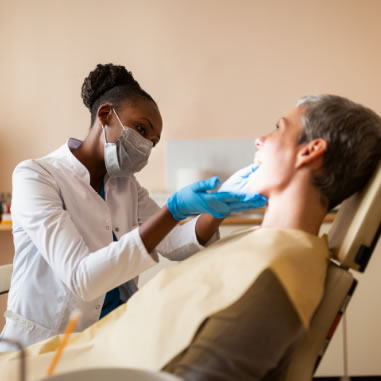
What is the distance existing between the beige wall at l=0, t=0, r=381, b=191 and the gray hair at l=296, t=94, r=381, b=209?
6.23ft

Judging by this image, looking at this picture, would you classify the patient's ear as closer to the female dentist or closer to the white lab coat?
the female dentist

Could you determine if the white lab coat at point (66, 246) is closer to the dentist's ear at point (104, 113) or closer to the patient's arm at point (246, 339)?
the dentist's ear at point (104, 113)

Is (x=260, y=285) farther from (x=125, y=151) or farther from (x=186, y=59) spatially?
(x=186, y=59)

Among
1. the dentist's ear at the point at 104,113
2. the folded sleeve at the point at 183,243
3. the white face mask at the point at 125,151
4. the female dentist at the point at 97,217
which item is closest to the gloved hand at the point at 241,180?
the female dentist at the point at 97,217

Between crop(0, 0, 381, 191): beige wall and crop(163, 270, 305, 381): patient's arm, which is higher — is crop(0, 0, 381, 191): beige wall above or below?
above

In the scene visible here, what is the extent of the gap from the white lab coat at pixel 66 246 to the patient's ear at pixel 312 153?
0.44 m

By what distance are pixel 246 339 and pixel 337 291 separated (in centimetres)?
25

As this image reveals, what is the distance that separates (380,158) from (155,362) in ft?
2.17

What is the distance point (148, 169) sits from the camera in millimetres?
2914

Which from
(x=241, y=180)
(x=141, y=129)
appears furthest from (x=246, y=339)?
(x=141, y=129)

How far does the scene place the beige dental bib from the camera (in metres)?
0.79

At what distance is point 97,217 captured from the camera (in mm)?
1389

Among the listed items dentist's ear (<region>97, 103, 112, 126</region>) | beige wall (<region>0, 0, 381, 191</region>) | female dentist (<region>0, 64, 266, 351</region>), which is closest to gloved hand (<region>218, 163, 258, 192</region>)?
female dentist (<region>0, 64, 266, 351</region>)

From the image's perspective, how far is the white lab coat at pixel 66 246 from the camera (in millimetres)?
1107
